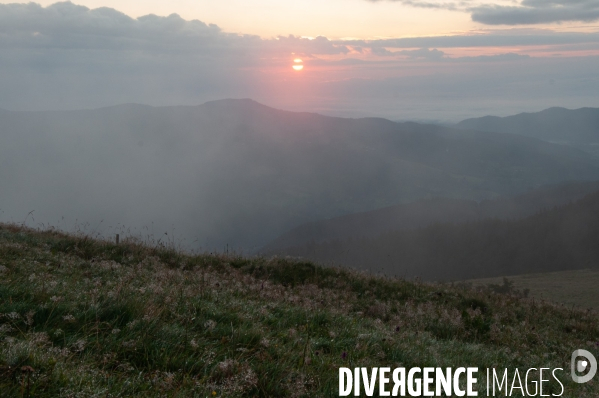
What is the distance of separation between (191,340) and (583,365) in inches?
295

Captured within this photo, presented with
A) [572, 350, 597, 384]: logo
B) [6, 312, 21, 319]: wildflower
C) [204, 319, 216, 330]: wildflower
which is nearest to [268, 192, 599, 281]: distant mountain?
[572, 350, 597, 384]: logo

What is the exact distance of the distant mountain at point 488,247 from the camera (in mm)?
137675

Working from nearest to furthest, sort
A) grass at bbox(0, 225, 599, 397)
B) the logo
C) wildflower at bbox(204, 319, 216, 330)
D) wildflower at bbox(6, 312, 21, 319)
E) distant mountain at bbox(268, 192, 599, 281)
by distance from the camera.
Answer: grass at bbox(0, 225, 599, 397), wildflower at bbox(6, 312, 21, 319), wildflower at bbox(204, 319, 216, 330), the logo, distant mountain at bbox(268, 192, 599, 281)

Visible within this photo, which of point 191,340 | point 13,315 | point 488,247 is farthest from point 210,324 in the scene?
point 488,247

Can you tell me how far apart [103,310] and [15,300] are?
104 centimetres

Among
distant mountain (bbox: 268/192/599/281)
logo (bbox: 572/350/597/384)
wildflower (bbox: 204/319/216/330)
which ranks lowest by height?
distant mountain (bbox: 268/192/599/281)

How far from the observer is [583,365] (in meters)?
8.38

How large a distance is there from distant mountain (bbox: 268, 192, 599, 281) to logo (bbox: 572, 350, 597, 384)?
123038mm

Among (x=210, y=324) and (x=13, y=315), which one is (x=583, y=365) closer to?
(x=210, y=324)

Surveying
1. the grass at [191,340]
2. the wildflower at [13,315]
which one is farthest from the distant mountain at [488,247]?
the wildflower at [13,315]

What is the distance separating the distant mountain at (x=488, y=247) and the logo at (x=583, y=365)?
123 meters

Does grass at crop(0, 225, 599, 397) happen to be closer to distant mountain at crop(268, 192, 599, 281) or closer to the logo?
the logo

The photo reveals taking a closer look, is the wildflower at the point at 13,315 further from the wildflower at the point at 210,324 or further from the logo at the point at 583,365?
the logo at the point at 583,365

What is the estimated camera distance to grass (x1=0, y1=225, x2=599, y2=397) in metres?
3.78
